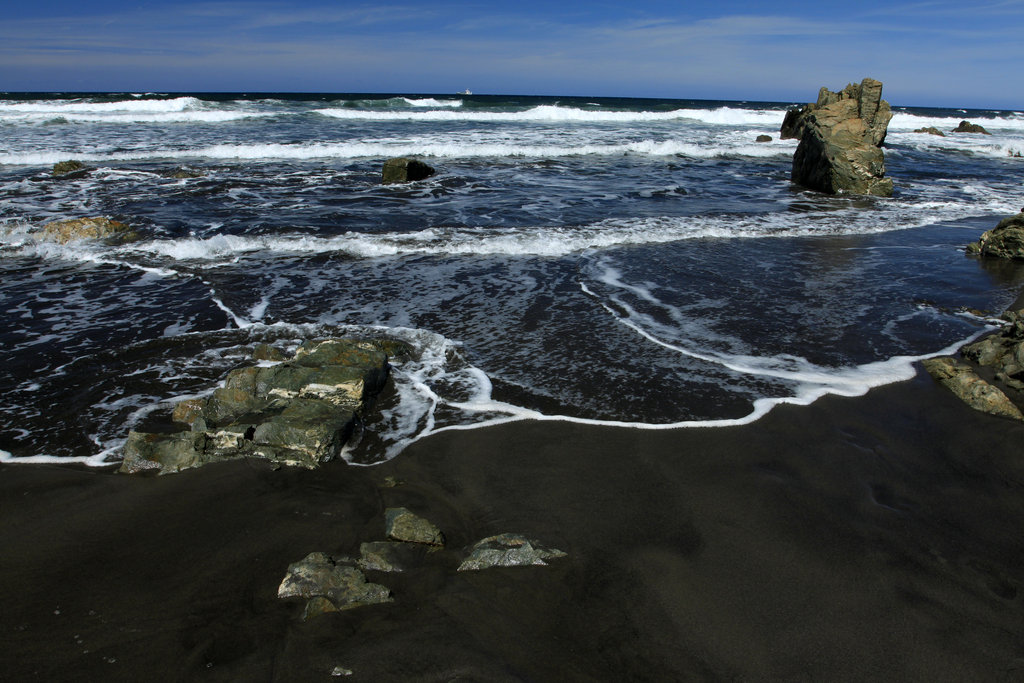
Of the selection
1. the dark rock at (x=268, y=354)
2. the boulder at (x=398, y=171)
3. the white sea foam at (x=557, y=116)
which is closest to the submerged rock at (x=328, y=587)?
the dark rock at (x=268, y=354)

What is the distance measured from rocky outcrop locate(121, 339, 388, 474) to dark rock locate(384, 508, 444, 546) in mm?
885

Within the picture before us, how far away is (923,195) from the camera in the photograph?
1529 centimetres

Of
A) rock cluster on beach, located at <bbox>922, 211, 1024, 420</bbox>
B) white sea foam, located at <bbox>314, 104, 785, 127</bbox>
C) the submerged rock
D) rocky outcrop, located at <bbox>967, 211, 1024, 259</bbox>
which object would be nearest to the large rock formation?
rocky outcrop, located at <bbox>967, 211, 1024, 259</bbox>

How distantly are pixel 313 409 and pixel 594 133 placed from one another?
3040 cm

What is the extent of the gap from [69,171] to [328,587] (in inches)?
708

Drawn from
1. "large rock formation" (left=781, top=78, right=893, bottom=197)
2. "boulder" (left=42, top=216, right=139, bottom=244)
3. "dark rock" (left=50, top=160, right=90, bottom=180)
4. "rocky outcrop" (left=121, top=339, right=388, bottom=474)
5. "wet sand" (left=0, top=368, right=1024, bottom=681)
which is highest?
"large rock formation" (left=781, top=78, right=893, bottom=197)

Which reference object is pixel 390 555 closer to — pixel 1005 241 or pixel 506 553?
pixel 506 553

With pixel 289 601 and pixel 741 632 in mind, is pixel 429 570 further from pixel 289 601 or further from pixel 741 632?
pixel 741 632

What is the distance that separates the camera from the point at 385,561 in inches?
112

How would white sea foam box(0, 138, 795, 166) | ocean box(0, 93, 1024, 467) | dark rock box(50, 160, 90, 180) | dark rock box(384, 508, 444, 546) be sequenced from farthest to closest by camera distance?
white sea foam box(0, 138, 795, 166), dark rock box(50, 160, 90, 180), ocean box(0, 93, 1024, 467), dark rock box(384, 508, 444, 546)

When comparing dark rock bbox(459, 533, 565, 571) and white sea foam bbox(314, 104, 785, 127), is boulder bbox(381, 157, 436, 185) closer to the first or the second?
dark rock bbox(459, 533, 565, 571)

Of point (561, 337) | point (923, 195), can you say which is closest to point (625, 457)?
point (561, 337)

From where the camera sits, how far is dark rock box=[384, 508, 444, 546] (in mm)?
3012

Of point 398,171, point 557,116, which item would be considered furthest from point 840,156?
point 557,116
